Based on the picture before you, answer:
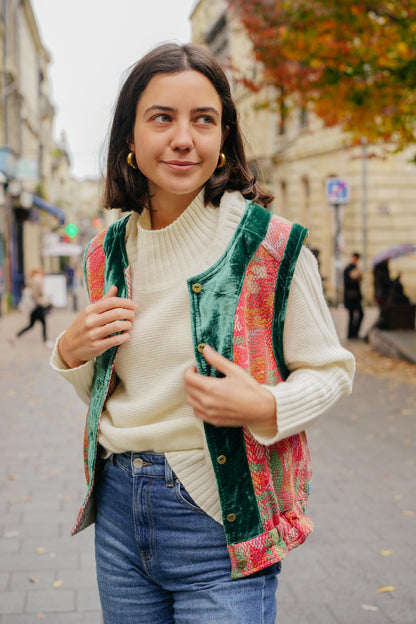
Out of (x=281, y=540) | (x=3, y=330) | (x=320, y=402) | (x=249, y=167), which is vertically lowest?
(x=3, y=330)

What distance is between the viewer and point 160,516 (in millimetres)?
1796

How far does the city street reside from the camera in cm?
390

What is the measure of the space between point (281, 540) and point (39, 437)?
603cm

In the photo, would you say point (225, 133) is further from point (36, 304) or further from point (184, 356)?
point (36, 304)

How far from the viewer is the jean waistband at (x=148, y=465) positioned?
1.79m

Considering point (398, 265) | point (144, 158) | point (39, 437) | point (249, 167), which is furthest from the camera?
point (398, 265)

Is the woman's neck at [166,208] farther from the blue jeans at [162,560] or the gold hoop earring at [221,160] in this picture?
the blue jeans at [162,560]

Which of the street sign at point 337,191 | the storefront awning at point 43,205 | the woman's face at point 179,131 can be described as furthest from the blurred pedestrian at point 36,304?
the storefront awning at point 43,205

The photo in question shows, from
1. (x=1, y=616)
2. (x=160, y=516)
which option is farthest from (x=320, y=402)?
(x=1, y=616)

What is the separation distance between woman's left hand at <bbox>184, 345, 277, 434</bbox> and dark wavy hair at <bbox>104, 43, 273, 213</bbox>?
0.45 m

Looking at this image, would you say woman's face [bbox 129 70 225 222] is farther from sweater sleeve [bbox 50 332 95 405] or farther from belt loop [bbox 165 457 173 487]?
belt loop [bbox 165 457 173 487]

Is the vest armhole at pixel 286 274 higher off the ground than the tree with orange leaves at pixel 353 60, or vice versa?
the tree with orange leaves at pixel 353 60

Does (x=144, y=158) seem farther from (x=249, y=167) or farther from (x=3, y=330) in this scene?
(x=3, y=330)

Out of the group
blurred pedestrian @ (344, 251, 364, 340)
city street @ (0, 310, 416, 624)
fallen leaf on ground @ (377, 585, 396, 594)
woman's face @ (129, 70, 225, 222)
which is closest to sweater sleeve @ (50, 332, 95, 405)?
woman's face @ (129, 70, 225, 222)
